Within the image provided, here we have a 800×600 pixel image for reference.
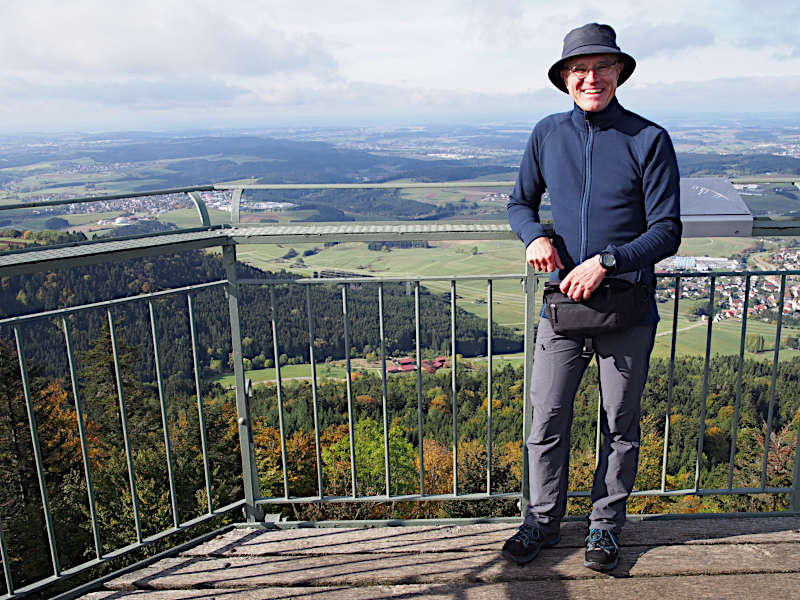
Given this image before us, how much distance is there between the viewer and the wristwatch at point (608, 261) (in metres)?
2.12

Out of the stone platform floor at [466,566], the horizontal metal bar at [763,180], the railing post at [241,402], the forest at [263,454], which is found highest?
the horizontal metal bar at [763,180]

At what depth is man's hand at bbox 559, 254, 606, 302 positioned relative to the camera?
2154 millimetres

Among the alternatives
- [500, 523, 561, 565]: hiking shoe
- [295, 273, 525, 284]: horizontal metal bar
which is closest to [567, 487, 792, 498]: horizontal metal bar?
[500, 523, 561, 565]: hiking shoe

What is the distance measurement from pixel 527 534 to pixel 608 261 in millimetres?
1212

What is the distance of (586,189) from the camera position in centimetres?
224

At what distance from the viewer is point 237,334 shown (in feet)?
9.06

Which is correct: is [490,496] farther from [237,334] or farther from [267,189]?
[267,189]

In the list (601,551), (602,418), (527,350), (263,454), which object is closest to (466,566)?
(601,551)

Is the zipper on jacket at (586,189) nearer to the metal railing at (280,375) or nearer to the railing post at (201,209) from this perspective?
the metal railing at (280,375)

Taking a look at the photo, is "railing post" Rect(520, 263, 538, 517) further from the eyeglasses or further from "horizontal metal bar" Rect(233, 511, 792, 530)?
the eyeglasses

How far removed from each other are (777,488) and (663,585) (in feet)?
3.44

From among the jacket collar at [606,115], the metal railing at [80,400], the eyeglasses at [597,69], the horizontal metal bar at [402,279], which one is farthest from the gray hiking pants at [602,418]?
the metal railing at [80,400]

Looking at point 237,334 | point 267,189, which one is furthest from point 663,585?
point 267,189

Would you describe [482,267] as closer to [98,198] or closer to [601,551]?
[601,551]
